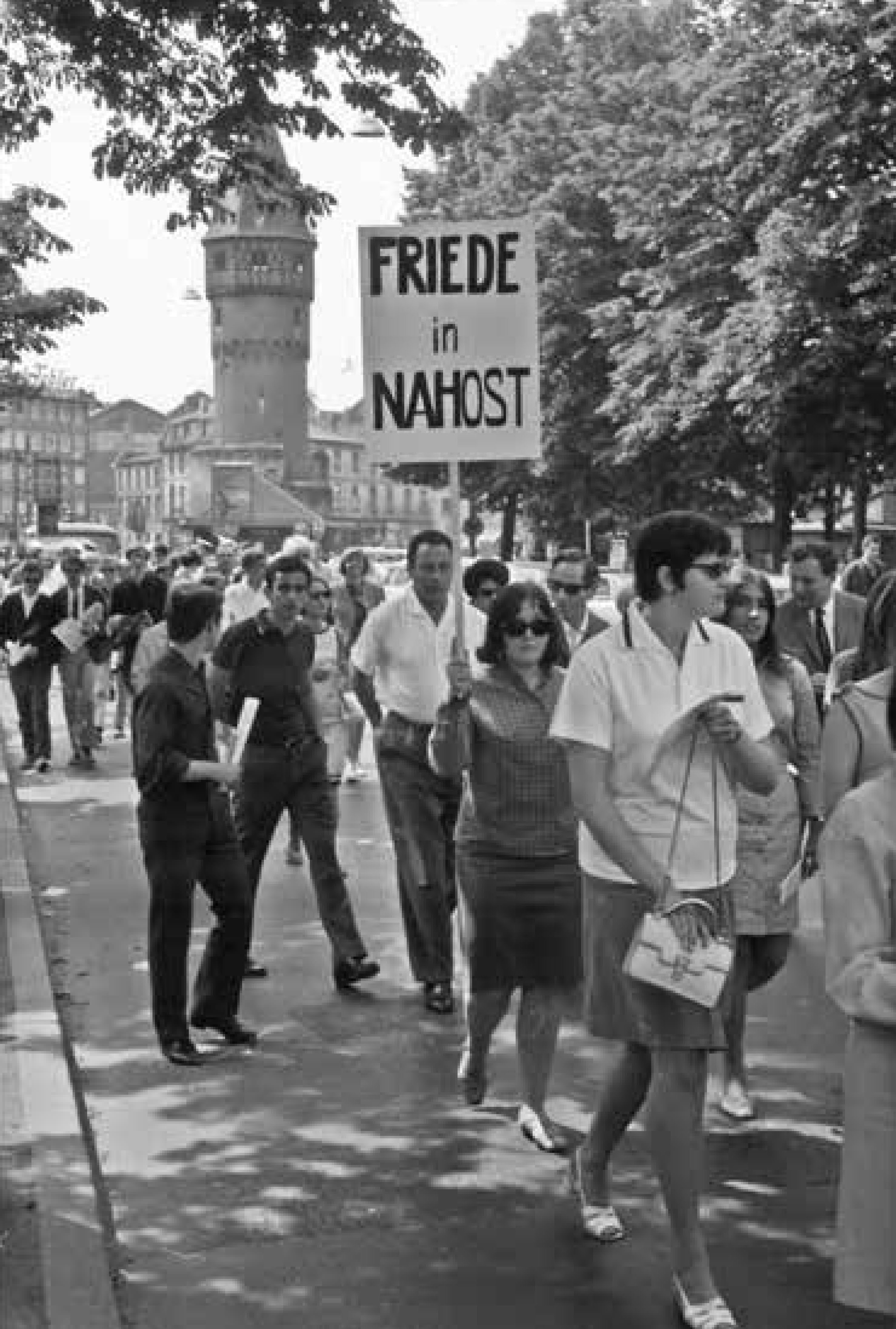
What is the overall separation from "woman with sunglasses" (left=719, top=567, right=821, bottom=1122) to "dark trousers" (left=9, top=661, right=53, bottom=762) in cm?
1096

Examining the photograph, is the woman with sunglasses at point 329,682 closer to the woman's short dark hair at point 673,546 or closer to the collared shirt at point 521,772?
the collared shirt at point 521,772

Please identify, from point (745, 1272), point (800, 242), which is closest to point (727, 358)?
point (800, 242)

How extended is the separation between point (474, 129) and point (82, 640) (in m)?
6.15

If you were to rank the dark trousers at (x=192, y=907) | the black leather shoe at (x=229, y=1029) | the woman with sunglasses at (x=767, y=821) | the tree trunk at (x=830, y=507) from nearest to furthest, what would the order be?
the woman with sunglasses at (x=767, y=821)
the dark trousers at (x=192, y=907)
the black leather shoe at (x=229, y=1029)
the tree trunk at (x=830, y=507)

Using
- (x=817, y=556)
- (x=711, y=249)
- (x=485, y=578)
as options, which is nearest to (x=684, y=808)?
(x=485, y=578)

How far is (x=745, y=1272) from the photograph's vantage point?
4.84m

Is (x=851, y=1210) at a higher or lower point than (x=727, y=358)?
lower

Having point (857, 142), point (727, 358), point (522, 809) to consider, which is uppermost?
point (857, 142)

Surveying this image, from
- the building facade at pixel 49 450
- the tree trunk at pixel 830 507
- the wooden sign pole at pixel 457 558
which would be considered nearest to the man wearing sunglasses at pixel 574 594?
the wooden sign pole at pixel 457 558

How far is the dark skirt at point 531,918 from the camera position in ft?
19.1

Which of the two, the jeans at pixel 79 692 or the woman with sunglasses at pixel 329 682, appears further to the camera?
the jeans at pixel 79 692

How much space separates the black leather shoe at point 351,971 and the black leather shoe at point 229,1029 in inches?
33.4

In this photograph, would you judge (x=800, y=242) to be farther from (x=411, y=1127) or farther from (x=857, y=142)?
(x=411, y=1127)

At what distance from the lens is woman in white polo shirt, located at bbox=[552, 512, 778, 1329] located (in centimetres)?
446
